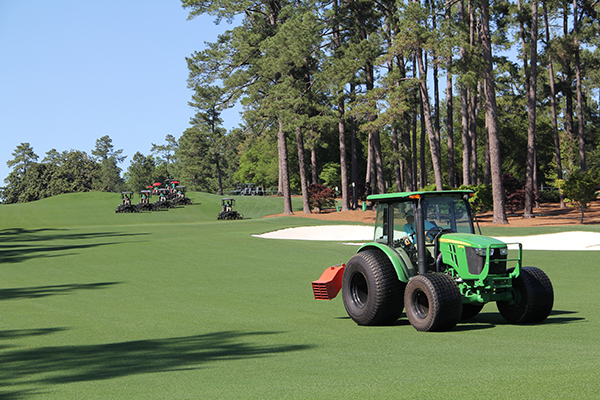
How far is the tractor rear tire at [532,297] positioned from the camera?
7445mm

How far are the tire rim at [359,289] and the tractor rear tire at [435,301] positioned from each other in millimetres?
1127

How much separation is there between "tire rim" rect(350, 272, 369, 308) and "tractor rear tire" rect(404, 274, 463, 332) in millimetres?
1127

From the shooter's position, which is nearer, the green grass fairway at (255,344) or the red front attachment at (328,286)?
the green grass fairway at (255,344)

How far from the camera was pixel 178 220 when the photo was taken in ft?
165

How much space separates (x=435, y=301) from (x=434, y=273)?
574 mm

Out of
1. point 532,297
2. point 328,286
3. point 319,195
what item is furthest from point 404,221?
point 319,195

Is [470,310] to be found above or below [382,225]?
below

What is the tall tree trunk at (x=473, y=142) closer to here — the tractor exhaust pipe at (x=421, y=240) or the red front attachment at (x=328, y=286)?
the red front attachment at (x=328, y=286)

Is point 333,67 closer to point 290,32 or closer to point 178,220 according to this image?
point 290,32

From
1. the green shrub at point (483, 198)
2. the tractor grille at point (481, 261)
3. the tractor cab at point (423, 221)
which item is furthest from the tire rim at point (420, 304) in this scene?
the green shrub at point (483, 198)

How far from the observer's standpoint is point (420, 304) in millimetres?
7402

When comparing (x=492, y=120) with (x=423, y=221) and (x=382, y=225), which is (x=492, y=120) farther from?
(x=423, y=221)

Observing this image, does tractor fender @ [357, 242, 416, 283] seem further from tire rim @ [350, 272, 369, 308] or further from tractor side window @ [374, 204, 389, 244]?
tire rim @ [350, 272, 369, 308]

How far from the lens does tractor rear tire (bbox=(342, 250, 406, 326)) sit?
769cm
